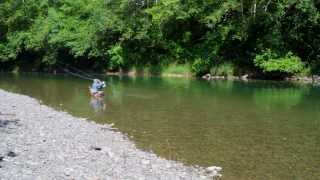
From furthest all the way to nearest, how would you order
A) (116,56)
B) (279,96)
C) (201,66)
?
1. (116,56)
2. (201,66)
3. (279,96)

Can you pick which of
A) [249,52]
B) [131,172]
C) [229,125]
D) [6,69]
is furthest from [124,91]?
[6,69]

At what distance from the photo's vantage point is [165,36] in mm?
54969

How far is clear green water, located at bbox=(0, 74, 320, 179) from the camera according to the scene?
14867 mm

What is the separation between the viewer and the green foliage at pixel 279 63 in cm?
4619

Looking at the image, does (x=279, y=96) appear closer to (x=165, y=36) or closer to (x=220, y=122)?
(x=220, y=122)

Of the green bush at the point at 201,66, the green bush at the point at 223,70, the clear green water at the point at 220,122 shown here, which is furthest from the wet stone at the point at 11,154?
the green bush at the point at 201,66

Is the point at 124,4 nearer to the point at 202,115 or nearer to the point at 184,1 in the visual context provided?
the point at 184,1

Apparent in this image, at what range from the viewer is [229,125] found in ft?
68.6

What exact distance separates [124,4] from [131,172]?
4261cm

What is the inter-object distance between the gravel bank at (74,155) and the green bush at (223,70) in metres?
31.0

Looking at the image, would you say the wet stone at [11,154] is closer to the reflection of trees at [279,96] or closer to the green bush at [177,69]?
the reflection of trees at [279,96]

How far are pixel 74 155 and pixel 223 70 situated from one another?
37.6 meters

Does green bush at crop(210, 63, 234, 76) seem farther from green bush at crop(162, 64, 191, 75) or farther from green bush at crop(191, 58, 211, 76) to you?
green bush at crop(162, 64, 191, 75)

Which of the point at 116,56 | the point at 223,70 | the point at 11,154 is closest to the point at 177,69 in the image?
the point at 223,70
